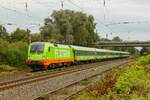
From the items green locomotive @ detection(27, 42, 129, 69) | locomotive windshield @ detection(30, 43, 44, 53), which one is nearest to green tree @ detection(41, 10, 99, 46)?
green locomotive @ detection(27, 42, 129, 69)

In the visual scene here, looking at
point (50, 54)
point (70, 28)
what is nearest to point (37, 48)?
point (50, 54)

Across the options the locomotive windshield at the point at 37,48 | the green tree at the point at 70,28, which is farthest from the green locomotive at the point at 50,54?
the green tree at the point at 70,28

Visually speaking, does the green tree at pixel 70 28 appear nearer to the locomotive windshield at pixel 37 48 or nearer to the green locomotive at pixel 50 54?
the green locomotive at pixel 50 54

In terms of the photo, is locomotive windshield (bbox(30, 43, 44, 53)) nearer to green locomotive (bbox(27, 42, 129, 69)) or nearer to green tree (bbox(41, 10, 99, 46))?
green locomotive (bbox(27, 42, 129, 69))

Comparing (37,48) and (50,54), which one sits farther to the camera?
(50,54)

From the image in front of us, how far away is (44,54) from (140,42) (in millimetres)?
93968

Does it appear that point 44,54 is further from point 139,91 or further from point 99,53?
point 99,53

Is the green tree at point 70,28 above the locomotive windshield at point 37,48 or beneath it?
above

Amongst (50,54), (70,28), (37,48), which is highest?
(70,28)

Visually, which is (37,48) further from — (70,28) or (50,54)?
(70,28)

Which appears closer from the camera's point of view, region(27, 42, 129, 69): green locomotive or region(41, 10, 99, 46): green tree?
region(27, 42, 129, 69): green locomotive

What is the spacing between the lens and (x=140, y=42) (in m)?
131

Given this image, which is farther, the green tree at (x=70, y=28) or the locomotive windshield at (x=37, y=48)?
the green tree at (x=70, y=28)

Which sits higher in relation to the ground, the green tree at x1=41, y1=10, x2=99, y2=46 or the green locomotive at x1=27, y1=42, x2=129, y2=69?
the green tree at x1=41, y1=10, x2=99, y2=46
